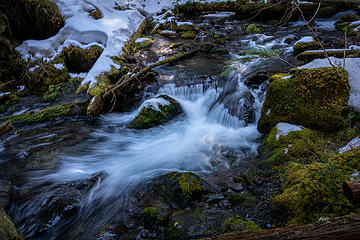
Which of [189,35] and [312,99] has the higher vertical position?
[189,35]

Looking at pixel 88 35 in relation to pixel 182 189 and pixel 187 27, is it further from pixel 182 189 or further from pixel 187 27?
pixel 182 189

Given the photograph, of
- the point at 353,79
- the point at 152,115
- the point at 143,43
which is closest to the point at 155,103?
the point at 152,115

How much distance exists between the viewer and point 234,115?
20.6 feet

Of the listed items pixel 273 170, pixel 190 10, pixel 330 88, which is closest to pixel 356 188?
pixel 273 170

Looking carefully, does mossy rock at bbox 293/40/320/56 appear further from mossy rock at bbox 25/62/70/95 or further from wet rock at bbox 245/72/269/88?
mossy rock at bbox 25/62/70/95

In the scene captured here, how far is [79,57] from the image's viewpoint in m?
9.13

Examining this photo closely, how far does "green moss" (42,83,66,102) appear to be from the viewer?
7.91 metres

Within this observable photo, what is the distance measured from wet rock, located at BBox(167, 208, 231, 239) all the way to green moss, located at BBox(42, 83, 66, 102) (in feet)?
24.6

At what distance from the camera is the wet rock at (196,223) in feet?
8.87

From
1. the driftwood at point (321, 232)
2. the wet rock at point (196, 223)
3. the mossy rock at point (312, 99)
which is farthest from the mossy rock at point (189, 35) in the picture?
Result: the driftwood at point (321, 232)

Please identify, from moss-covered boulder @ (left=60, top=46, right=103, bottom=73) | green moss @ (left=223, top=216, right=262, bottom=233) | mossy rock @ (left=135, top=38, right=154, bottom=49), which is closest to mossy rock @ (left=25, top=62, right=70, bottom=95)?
moss-covered boulder @ (left=60, top=46, right=103, bottom=73)

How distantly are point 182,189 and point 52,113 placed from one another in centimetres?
594

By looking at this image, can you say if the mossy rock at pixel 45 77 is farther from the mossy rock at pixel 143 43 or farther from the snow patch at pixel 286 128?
the snow patch at pixel 286 128

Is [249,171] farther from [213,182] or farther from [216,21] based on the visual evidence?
[216,21]
